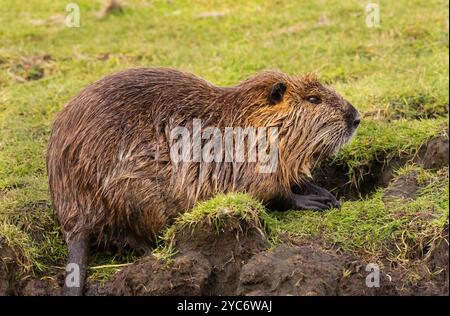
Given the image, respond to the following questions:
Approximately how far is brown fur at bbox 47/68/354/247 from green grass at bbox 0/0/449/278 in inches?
11.8

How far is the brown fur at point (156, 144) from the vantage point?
526 cm

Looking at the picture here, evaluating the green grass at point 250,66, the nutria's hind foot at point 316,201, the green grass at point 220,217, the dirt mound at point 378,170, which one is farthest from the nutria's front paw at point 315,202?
the green grass at point 220,217

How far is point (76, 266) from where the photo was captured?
505cm

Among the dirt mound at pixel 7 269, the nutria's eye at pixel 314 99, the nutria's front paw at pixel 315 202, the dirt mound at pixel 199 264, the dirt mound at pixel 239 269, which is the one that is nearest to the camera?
the dirt mound at pixel 239 269

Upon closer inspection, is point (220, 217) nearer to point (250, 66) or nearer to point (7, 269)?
point (7, 269)

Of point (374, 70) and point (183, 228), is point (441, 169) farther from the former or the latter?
point (374, 70)

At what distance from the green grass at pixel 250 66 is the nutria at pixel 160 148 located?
247 millimetres

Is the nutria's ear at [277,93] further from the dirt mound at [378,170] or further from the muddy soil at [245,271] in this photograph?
the muddy soil at [245,271]

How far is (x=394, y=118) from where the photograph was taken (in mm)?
6777

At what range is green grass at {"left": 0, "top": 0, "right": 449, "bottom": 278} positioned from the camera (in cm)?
532

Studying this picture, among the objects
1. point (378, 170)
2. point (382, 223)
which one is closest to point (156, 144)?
point (382, 223)

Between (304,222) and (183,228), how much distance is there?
0.83 m

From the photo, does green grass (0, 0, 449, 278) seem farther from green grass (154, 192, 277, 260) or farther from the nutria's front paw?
green grass (154, 192, 277, 260)

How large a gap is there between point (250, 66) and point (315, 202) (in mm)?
2941
